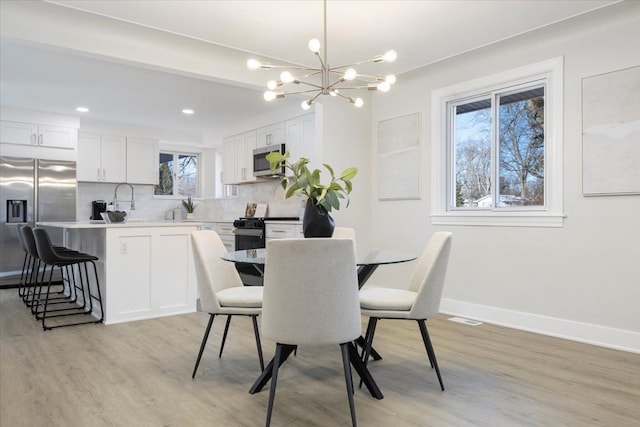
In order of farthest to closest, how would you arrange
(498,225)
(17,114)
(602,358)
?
(17,114) < (498,225) < (602,358)

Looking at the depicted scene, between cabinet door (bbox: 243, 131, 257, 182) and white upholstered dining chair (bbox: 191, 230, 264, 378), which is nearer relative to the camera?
white upholstered dining chair (bbox: 191, 230, 264, 378)

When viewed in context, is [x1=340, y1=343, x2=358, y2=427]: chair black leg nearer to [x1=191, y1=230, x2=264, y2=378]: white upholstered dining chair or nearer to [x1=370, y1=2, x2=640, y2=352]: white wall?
[x1=191, y1=230, x2=264, y2=378]: white upholstered dining chair

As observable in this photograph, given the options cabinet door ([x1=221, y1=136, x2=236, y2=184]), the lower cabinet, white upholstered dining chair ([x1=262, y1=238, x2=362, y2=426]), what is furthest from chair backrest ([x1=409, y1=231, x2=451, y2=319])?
cabinet door ([x1=221, y1=136, x2=236, y2=184])

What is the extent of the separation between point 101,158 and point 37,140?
0.92 m

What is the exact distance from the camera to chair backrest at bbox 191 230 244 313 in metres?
2.55

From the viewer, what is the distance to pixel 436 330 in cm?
369

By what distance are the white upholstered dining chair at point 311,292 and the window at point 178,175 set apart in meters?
6.61

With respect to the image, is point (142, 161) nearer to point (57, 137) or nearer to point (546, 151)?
point (57, 137)

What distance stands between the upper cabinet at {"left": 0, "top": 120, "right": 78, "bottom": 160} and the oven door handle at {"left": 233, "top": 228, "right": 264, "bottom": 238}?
9.23ft

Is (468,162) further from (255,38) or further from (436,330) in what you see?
(255,38)

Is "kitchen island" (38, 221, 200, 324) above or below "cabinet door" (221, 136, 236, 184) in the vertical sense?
below

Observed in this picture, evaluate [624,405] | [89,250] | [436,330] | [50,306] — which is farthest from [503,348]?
[50,306]

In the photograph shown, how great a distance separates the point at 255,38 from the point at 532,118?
2465 mm

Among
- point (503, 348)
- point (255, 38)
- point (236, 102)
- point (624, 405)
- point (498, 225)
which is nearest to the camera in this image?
point (624, 405)
